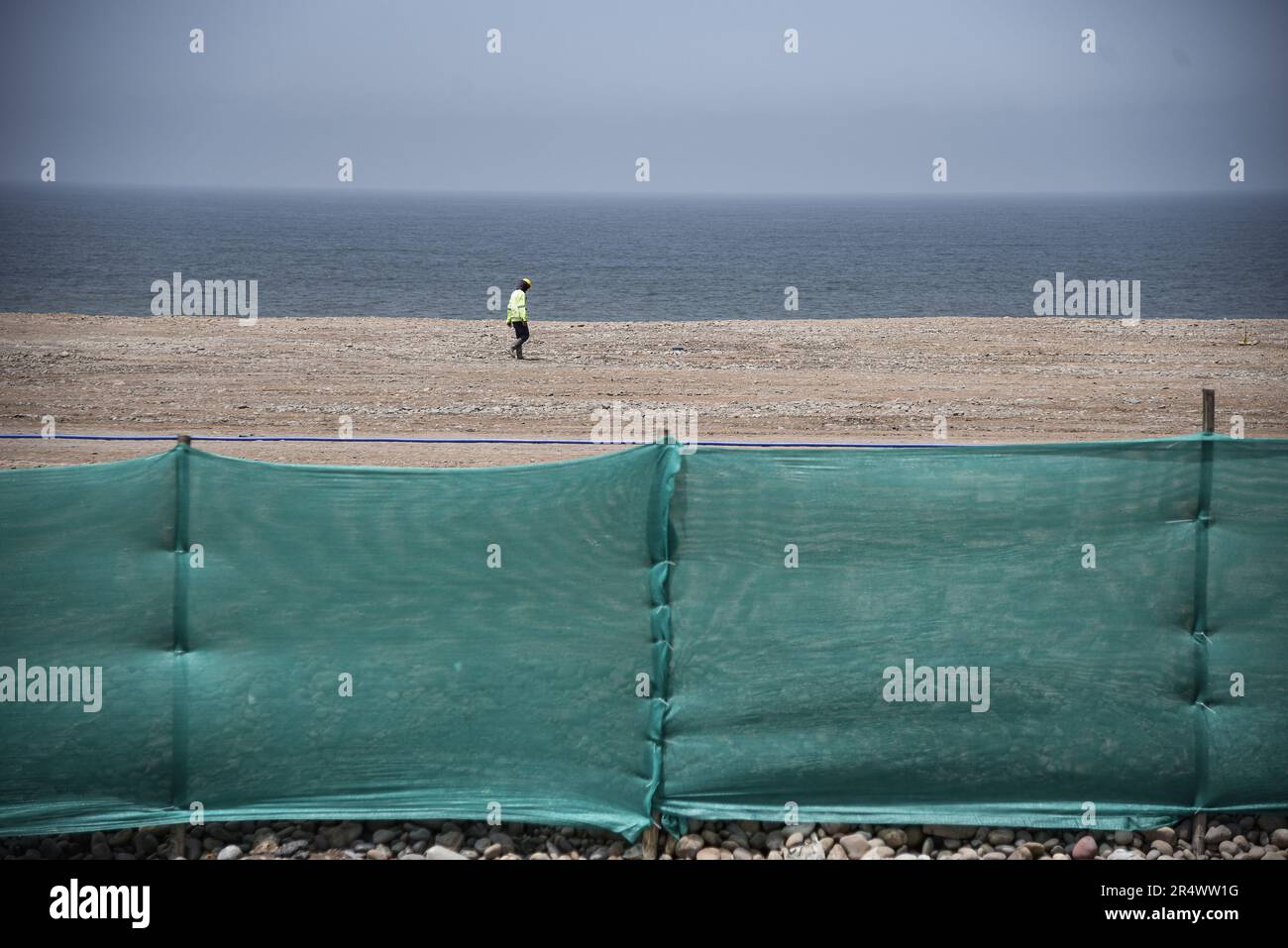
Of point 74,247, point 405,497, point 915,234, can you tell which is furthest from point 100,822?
point 915,234

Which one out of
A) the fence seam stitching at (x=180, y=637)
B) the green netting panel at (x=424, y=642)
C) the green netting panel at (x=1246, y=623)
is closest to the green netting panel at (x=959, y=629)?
the green netting panel at (x=1246, y=623)

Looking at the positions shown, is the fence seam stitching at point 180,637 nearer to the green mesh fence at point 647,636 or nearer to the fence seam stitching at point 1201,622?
the green mesh fence at point 647,636

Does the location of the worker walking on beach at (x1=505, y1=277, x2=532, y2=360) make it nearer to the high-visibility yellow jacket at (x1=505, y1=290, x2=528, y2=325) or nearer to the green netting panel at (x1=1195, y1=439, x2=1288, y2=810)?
the high-visibility yellow jacket at (x1=505, y1=290, x2=528, y2=325)

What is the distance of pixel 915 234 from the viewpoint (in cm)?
16325

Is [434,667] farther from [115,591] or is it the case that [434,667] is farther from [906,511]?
[906,511]

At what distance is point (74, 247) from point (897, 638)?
374 ft

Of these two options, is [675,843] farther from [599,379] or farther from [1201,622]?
[599,379]

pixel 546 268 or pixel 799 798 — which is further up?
pixel 546 268

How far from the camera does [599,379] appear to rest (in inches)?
877

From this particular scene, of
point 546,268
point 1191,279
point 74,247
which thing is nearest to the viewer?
point 1191,279

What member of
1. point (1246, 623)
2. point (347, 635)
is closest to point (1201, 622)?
point (1246, 623)

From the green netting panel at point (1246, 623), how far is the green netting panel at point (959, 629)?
0.6 inches

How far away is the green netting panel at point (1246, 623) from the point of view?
6430 millimetres

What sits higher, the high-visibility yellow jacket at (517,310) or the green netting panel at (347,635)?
the high-visibility yellow jacket at (517,310)
